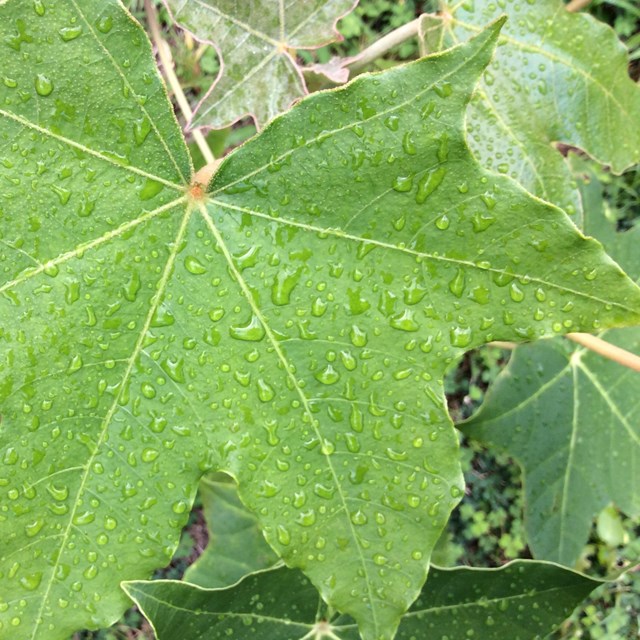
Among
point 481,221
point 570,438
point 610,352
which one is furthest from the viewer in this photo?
point 570,438

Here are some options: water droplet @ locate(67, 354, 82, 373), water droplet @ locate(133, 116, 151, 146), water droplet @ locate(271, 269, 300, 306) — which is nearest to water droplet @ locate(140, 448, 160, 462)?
water droplet @ locate(67, 354, 82, 373)

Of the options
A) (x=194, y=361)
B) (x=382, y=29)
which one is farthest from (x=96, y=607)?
(x=382, y=29)

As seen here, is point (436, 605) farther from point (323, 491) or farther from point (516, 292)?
point (516, 292)

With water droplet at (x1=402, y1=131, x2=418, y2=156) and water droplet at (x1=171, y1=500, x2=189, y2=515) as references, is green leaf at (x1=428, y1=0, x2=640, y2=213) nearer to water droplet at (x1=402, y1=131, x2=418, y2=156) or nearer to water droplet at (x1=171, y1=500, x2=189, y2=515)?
water droplet at (x1=402, y1=131, x2=418, y2=156)

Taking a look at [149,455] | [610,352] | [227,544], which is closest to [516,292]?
[610,352]

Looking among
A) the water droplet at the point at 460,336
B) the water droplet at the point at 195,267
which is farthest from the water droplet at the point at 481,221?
the water droplet at the point at 195,267

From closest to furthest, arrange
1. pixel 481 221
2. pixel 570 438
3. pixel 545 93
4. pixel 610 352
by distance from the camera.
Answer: pixel 481 221
pixel 610 352
pixel 545 93
pixel 570 438

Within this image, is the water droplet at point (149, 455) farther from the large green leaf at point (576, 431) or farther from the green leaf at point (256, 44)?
the large green leaf at point (576, 431)
